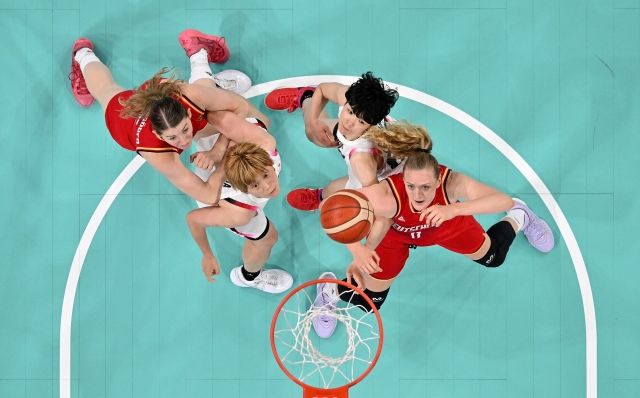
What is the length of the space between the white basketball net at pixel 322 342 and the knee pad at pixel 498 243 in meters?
1.18

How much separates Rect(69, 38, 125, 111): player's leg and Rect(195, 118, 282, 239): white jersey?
89 centimetres

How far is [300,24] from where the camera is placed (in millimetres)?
4855

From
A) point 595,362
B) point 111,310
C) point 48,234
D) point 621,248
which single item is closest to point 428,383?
point 595,362

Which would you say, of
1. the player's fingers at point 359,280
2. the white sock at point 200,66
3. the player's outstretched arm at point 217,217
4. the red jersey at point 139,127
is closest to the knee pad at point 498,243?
the player's fingers at point 359,280

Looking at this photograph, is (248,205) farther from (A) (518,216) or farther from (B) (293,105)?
(A) (518,216)

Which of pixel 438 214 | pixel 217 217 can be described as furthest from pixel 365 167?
pixel 217 217

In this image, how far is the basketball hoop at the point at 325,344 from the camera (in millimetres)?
4578

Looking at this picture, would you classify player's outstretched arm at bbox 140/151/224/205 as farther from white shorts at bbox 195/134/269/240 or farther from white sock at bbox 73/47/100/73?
white sock at bbox 73/47/100/73

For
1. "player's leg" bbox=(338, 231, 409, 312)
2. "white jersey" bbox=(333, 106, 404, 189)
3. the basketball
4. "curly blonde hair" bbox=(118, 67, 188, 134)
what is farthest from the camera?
"player's leg" bbox=(338, 231, 409, 312)

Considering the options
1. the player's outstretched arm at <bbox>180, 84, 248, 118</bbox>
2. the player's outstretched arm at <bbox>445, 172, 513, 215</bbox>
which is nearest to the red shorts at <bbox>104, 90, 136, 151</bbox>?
the player's outstretched arm at <bbox>180, 84, 248, 118</bbox>

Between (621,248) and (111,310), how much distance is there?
4.88m

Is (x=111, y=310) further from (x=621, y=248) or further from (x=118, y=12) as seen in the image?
(x=621, y=248)

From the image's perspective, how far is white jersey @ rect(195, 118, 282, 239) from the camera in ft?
12.4

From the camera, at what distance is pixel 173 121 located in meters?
3.24
